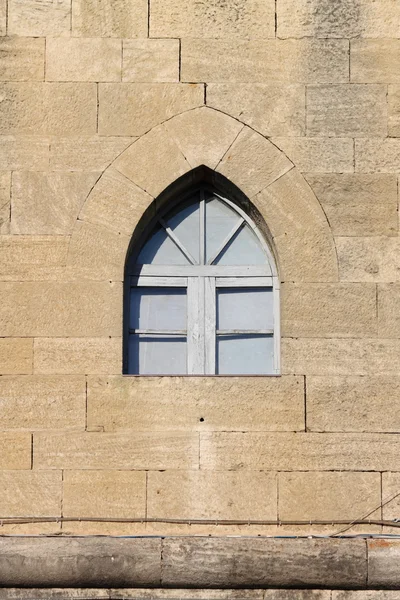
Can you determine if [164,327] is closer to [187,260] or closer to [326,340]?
[187,260]

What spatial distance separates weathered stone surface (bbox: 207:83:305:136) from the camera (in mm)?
9133

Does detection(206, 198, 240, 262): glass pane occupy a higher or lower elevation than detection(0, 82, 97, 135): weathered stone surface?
lower

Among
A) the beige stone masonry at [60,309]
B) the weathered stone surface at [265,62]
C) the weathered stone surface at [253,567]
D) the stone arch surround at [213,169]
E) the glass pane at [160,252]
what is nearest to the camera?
the weathered stone surface at [253,567]

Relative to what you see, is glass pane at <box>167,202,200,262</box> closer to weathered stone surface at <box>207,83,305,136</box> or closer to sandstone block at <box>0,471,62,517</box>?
weathered stone surface at <box>207,83,305,136</box>

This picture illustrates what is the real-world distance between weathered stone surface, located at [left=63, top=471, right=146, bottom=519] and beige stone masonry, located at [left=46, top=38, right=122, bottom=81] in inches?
109

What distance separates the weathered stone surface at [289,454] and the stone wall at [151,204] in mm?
13

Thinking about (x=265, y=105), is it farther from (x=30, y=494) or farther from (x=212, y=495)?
(x=30, y=494)

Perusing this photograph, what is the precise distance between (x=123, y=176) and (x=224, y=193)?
75 centimetres

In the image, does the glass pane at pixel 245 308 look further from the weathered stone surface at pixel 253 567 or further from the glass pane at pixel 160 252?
the weathered stone surface at pixel 253 567

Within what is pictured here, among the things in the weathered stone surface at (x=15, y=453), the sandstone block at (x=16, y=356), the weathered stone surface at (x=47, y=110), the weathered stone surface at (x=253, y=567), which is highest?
the weathered stone surface at (x=47, y=110)

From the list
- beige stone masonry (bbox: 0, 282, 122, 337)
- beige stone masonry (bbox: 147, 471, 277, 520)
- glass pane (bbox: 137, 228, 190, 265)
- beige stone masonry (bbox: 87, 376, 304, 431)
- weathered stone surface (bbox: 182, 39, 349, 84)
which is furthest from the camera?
glass pane (bbox: 137, 228, 190, 265)

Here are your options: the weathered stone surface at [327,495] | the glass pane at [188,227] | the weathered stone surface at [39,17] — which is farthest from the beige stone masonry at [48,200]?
the weathered stone surface at [327,495]

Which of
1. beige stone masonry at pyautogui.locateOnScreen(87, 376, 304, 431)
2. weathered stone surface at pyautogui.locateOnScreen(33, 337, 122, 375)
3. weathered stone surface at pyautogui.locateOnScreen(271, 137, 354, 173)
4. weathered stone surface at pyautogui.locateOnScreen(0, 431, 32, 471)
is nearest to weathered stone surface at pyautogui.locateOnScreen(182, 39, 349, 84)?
weathered stone surface at pyautogui.locateOnScreen(271, 137, 354, 173)

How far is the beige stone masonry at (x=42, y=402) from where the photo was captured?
28.7 feet
